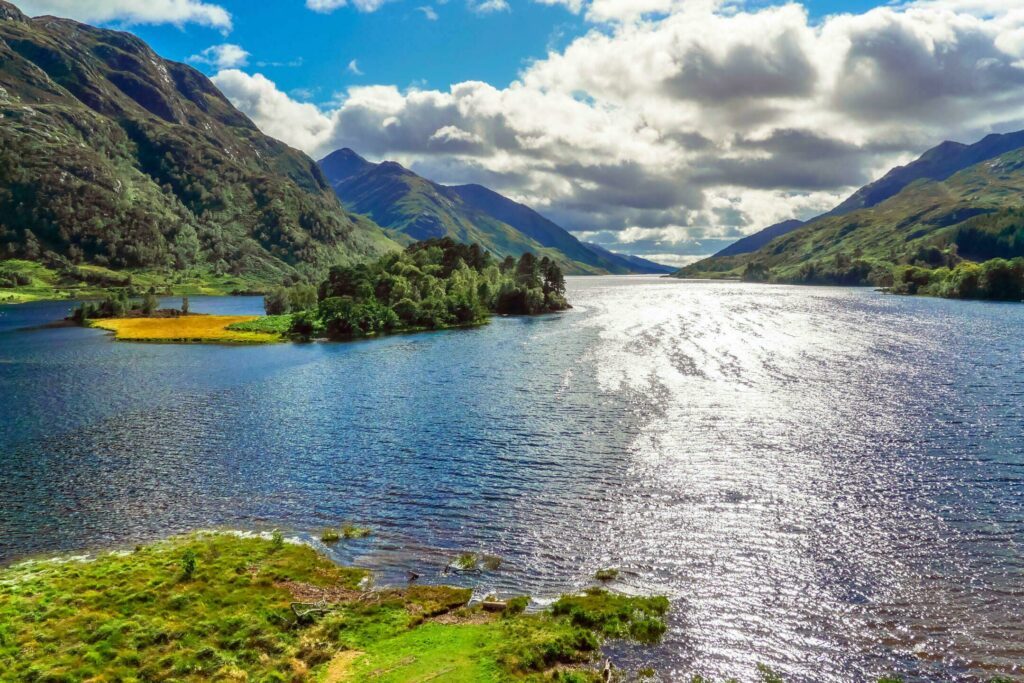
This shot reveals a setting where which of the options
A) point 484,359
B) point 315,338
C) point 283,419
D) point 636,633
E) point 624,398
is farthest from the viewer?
point 315,338

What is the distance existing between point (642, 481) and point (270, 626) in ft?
127

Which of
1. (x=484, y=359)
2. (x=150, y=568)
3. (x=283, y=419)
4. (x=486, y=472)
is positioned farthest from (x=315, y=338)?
(x=150, y=568)

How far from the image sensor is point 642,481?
61.4 metres

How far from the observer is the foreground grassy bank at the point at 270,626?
30766 millimetres

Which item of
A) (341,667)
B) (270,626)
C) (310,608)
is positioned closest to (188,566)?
(270,626)

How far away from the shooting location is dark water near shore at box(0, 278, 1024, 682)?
123 ft

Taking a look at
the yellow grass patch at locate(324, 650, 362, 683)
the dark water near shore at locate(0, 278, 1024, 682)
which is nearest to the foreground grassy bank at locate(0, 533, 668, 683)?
the yellow grass patch at locate(324, 650, 362, 683)

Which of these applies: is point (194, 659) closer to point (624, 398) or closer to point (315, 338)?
point (624, 398)

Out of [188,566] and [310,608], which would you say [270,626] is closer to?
[310,608]

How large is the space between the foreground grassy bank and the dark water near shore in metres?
3.93

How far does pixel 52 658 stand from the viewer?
101 feet

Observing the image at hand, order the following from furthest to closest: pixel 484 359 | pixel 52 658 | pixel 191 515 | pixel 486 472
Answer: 1. pixel 484 359
2. pixel 486 472
3. pixel 191 515
4. pixel 52 658

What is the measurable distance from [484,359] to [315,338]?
72291 millimetres

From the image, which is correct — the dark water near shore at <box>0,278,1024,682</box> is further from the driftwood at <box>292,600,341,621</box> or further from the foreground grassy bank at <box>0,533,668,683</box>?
the driftwood at <box>292,600,341,621</box>
